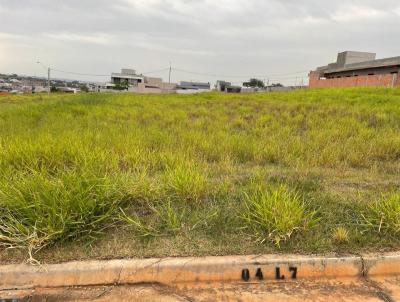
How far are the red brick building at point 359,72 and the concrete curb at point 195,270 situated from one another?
2420 cm

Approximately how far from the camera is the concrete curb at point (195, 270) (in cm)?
246

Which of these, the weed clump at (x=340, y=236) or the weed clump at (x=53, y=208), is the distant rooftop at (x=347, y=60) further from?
the weed clump at (x=53, y=208)

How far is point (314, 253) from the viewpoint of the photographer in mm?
2707

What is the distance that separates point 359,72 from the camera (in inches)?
1410

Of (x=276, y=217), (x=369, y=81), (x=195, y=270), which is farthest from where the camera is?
(x=369, y=81)

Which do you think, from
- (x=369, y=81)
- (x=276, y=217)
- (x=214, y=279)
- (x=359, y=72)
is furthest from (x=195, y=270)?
(x=359, y=72)

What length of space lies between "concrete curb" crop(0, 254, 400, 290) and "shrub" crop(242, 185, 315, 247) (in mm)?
254

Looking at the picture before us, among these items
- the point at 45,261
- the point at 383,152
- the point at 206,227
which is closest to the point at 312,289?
the point at 206,227

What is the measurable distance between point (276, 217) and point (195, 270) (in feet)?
2.89

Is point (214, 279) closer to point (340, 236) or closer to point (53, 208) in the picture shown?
point (340, 236)

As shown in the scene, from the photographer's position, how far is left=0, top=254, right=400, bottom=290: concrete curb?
8.08ft

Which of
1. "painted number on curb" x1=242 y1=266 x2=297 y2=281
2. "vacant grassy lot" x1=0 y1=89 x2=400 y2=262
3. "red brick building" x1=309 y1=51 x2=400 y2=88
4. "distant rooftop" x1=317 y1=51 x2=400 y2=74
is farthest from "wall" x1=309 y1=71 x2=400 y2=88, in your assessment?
"painted number on curb" x1=242 y1=266 x2=297 y2=281

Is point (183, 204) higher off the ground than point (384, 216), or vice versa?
point (384, 216)

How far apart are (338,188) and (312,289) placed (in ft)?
6.27
